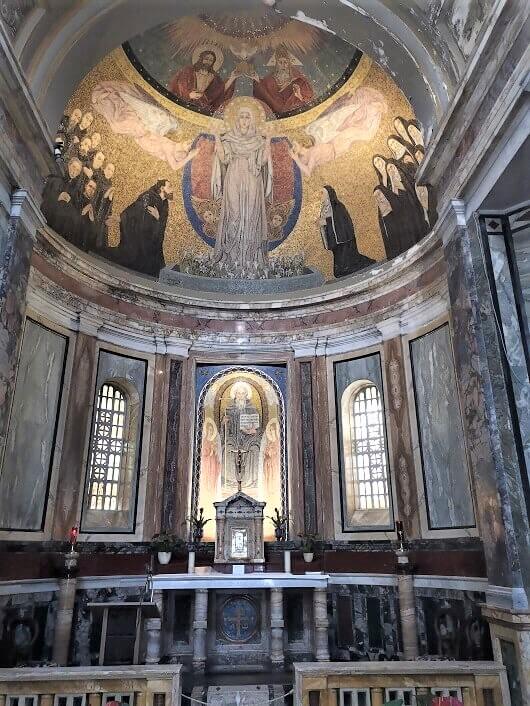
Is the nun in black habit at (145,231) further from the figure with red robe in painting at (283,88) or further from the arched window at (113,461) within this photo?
the figure with red robe in painting at (283,88)

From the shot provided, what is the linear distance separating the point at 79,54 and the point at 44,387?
6.11m

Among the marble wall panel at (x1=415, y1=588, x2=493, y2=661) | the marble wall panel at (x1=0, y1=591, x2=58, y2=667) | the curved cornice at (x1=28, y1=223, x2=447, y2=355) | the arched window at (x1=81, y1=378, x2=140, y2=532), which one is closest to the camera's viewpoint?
the marble wall panel at (x1=415, y1=588, x2=493, y2=661)

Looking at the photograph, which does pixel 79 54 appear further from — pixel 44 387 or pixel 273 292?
pixel 273 292

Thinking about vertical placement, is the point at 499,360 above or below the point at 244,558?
above

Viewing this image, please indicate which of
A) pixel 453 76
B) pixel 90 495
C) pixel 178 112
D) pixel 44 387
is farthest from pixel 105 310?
pixel 453 76

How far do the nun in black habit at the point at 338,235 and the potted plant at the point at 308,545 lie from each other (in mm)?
6628

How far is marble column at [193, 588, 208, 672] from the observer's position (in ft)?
33.4

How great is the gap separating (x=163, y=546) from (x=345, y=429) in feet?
16.5

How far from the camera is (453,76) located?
843 centimetres

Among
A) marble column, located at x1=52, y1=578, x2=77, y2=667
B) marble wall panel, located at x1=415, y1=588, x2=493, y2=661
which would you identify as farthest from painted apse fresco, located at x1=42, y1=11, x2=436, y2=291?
marble wall panel, located at x1=415, y1=588, x2=493, y2=661

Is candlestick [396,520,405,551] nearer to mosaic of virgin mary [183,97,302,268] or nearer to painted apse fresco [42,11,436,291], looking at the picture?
painted apse fresco [42,11,436,291]

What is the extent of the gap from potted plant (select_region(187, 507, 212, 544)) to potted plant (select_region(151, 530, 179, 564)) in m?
0.72

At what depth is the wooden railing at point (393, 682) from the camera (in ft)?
15.7

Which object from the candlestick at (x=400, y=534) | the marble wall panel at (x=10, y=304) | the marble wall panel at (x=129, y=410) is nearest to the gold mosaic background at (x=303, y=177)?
the marble wall panel at (x=129, y=410)
